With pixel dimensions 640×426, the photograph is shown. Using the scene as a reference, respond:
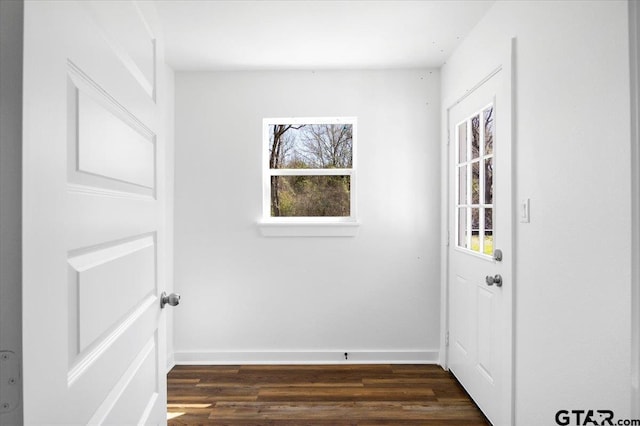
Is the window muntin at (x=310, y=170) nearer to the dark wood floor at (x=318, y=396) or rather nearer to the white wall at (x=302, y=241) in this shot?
the white wall at (x=302, y=241)

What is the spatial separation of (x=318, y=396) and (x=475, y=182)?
66.8 inches

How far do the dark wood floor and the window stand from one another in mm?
980

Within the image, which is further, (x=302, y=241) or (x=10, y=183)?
(x=302, y=241)

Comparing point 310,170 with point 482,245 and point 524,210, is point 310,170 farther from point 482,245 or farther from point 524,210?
point 524,210

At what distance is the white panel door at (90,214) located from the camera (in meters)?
0.62

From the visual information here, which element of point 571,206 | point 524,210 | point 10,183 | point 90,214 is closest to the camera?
point 10,183

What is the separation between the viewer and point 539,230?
1.75 m

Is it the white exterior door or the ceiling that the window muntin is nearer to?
the ceiling

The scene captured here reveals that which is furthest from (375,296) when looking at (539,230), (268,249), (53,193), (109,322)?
(53,193)

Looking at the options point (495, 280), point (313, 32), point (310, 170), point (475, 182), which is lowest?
point (495, 280)

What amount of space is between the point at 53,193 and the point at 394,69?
2918mm

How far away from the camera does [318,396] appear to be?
8.63ft

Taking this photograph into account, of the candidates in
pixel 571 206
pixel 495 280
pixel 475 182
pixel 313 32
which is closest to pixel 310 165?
pixel 313 32

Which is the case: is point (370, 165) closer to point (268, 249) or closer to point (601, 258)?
point (268, 249)
